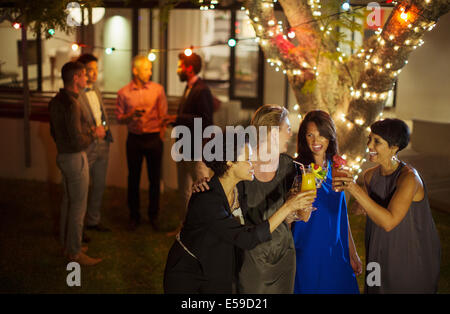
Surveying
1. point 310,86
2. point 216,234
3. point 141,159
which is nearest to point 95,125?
point 141,159

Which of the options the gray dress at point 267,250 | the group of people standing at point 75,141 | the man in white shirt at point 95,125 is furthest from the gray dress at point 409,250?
the man in white shirt at point 95,125

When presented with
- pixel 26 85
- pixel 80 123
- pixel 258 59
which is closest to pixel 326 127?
pixel 80 123

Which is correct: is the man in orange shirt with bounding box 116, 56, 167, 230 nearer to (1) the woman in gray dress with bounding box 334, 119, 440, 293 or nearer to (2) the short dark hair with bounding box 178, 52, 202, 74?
(2) the short dark hair with bounding box 178, 52, 202, 74

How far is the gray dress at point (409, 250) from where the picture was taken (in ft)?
10.7

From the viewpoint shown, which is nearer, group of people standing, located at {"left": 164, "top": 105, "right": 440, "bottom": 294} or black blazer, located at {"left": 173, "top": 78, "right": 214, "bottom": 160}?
group of people standing, located at {"left": 164, "top": 105, "right": 440, "bottom": 294}

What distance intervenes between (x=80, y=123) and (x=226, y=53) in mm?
9690

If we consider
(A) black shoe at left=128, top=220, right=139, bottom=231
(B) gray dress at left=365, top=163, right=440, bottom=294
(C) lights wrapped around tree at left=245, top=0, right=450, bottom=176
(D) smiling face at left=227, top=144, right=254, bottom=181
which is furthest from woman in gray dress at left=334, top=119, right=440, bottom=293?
(A) black shoe at left=128, top=220, right=139, bottom=231

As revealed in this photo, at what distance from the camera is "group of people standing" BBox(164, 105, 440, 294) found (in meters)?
2.93

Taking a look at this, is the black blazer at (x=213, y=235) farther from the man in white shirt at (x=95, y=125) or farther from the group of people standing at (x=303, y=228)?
the man in white shirt at (x=95, y=125)

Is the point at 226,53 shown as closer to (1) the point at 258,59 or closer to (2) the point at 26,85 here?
(1) the point at 258,59

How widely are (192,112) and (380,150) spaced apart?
2.65m

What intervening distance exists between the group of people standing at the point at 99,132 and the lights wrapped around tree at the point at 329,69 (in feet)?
3.79

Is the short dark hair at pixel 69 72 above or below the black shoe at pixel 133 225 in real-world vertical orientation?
above

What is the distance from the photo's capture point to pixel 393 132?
328 centimetres
